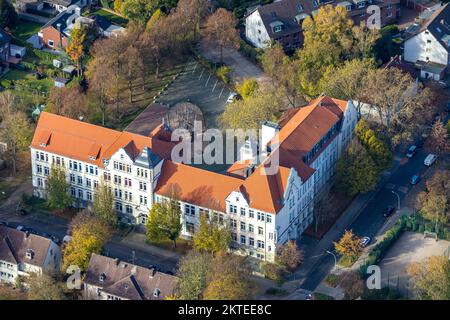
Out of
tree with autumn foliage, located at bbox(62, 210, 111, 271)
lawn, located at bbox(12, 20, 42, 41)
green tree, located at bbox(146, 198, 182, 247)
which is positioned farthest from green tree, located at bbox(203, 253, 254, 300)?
lawn, located at bbox(12, 20, 42, 41)

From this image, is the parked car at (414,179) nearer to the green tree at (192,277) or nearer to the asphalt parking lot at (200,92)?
the asphalt parking lot at (200,92)

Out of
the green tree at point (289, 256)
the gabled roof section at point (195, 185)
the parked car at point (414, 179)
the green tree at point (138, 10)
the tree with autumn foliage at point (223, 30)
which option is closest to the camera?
the green tree at point (289, 256)

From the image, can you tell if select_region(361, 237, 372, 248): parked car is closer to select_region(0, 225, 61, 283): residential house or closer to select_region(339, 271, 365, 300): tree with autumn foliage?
select_region(339, 271, 365, 300): tree with autumn foliage

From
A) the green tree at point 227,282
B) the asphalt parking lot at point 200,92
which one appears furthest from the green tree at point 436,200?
the asphalt parking lot at point 200,92

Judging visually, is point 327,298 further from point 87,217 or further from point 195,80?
point 195,80

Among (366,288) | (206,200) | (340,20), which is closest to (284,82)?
(340,20)
